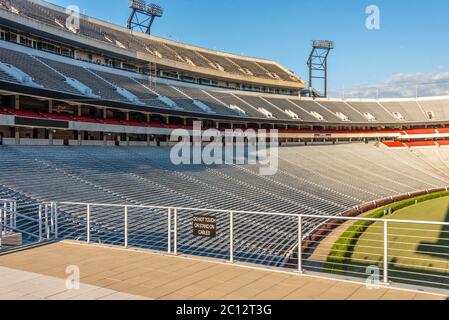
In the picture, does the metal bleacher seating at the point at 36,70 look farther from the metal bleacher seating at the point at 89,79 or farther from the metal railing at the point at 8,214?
the metal railing at the point at 8,214

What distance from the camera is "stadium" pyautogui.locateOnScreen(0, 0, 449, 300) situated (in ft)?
24.7

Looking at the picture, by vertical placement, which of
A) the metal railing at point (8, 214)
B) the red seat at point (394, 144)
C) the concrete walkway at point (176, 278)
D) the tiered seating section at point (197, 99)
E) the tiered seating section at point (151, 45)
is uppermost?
the tiered seating section at point (151, 45)

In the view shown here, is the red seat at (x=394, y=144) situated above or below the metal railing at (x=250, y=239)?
above

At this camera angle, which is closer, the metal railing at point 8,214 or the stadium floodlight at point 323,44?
the metal railing at point 8,214

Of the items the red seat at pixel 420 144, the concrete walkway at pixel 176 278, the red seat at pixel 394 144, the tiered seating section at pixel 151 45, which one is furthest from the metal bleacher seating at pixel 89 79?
the red seat at pixel 420 144

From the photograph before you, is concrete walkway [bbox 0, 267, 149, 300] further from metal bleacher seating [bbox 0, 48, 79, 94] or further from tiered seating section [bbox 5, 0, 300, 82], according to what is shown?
tiered seating section [bbox 5, 0, 300, 82]

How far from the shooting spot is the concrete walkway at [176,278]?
19.0ft

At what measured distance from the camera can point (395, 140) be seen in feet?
227

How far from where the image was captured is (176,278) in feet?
21.9

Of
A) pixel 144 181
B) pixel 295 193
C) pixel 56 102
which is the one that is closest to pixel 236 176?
pixel 295 193

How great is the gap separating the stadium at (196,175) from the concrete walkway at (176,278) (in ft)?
0.17

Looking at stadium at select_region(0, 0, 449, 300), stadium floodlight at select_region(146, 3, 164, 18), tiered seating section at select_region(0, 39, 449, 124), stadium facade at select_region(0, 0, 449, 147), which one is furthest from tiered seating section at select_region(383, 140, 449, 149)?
stadium floodlight at select_region(146, 3, 164, 18)

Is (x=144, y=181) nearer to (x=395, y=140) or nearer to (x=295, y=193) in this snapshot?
(x=295, y=193)
